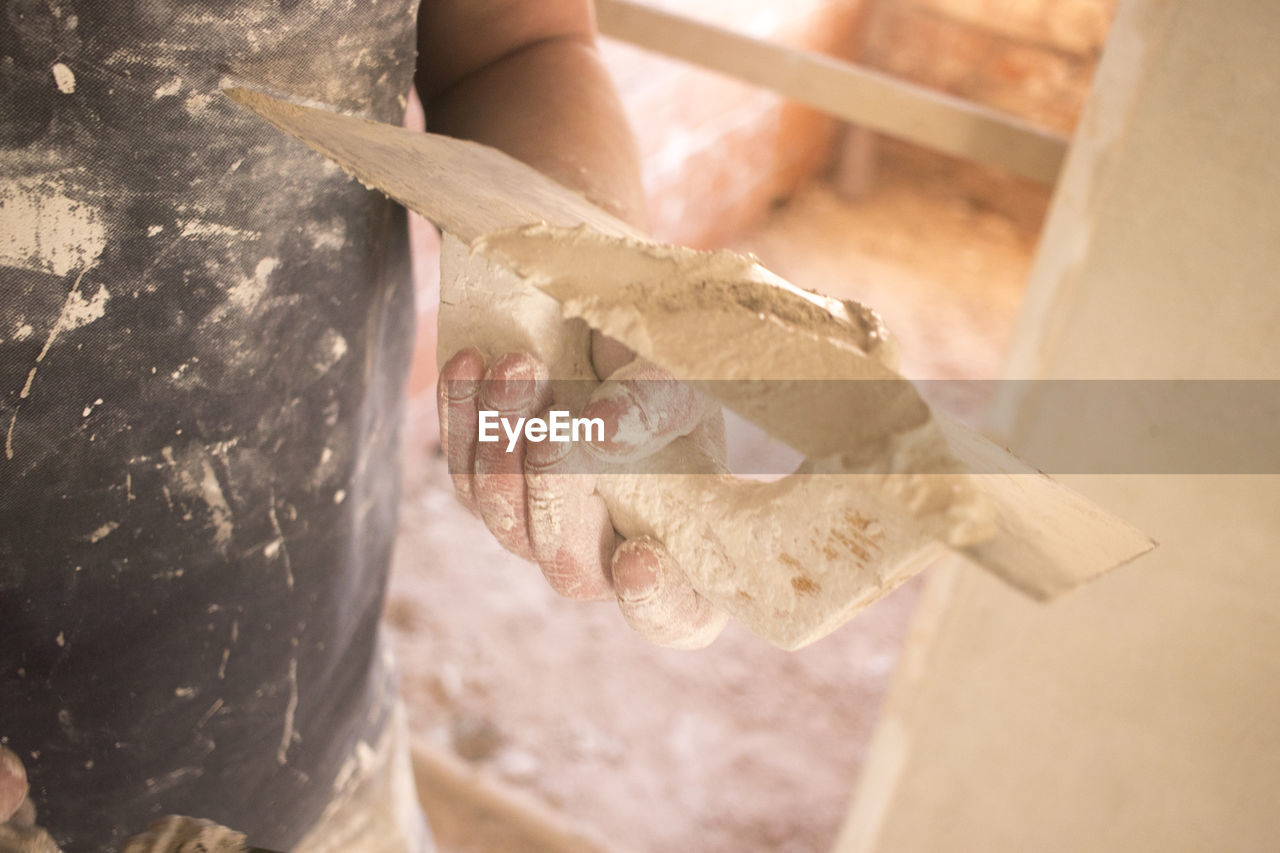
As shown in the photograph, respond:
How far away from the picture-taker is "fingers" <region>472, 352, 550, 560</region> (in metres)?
0.81

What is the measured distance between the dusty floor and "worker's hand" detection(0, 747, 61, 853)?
134 centimetres

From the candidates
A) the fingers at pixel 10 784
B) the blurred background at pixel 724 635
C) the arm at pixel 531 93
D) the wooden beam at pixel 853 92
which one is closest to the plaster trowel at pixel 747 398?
the arm at pixel 531 93

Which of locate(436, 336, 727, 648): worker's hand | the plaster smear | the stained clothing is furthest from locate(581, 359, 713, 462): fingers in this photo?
the plaster smear

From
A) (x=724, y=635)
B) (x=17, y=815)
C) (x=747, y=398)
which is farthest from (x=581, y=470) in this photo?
(x=724, y=635)

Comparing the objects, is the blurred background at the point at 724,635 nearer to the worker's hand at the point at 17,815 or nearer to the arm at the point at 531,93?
the worker's hand at the point at 17,815

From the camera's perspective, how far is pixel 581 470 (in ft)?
2.75

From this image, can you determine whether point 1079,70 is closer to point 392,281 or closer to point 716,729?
point 716,729

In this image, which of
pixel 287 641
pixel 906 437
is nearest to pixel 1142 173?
pixel 906 437

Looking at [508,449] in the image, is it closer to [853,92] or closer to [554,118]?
[554,118]

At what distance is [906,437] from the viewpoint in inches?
22.1

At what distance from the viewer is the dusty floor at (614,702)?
7.58 ft

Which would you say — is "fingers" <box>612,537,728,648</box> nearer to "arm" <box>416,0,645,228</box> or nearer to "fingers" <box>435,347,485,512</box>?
"fingers" <box>435,347,485,512</box>

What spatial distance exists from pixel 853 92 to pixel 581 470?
1.05m

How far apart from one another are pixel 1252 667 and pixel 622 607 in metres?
0.85
